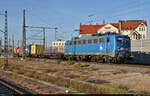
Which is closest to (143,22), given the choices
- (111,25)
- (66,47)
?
(111,25)

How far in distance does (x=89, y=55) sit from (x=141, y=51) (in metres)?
7.79

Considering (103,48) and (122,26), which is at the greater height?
(122,26)

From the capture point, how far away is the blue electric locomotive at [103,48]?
22.8 metres

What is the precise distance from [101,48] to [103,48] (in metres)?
0.43

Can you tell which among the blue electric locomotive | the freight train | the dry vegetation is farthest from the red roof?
the dry vegetation

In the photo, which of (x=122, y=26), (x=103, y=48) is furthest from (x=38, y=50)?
(x=122, y=26)

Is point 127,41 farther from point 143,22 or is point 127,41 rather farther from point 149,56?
point 143,22

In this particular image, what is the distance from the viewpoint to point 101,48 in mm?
24688

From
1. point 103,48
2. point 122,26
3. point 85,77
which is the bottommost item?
point 85,77

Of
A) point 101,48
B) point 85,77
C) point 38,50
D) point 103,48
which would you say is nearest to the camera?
point 85,77

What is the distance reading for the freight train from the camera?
74.7ft

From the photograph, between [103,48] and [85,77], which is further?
[103,48]

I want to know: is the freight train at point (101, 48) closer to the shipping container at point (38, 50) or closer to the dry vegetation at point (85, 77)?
the dry vegetation at point (85, 77)

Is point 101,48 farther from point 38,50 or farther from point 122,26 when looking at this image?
point 122,26
